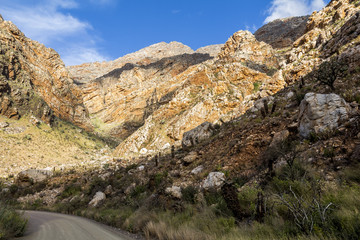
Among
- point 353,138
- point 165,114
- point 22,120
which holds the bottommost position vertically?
point 353,138

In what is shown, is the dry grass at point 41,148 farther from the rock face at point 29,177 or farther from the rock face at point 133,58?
the rock face at point 133,58

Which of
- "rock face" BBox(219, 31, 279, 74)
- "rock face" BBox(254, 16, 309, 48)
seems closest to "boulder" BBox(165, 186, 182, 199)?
"rock face" BBox(219, 31, 279, 74)

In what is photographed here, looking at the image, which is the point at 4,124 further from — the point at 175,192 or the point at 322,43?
the point at 322,43

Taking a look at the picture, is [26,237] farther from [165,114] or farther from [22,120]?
[22,120]

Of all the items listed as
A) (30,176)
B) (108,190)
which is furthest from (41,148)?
(108,190)

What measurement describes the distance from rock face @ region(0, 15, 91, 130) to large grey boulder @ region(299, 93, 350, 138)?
54.3 metres

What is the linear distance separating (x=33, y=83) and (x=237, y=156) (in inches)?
2485

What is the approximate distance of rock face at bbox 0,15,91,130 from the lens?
4238cm

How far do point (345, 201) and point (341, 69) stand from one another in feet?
41.4

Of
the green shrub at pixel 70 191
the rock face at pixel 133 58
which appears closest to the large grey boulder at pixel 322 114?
the green shrub at pixel 70 191

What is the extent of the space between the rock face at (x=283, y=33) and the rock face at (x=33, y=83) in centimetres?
7827

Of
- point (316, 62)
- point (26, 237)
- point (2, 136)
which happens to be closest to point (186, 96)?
point (316, 62)

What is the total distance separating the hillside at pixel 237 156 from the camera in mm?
4180

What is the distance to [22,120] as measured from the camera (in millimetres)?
41438
